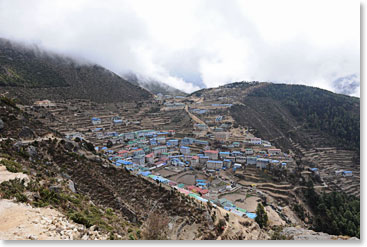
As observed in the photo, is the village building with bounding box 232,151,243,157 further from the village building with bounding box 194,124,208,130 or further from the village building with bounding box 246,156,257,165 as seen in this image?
the village building with bounding box 194,124,208,130

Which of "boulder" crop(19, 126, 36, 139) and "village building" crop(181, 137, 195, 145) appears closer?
"boulder" crop(19, 126, 36, 139)

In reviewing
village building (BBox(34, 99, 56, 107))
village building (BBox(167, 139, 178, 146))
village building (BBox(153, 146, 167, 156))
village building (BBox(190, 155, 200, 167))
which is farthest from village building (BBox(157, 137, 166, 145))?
village building (BBox(34, 99, 56, 107))

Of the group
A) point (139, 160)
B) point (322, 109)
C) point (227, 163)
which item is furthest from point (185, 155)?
point (322, 109)

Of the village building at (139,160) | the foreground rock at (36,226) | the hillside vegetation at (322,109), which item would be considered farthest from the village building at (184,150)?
the hillside vegetation at (322,109)

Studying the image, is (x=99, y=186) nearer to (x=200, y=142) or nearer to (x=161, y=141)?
(x=200, y=142)

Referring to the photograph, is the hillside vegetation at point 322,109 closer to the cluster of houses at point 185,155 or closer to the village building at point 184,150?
the cluster of houses at point 185,155
